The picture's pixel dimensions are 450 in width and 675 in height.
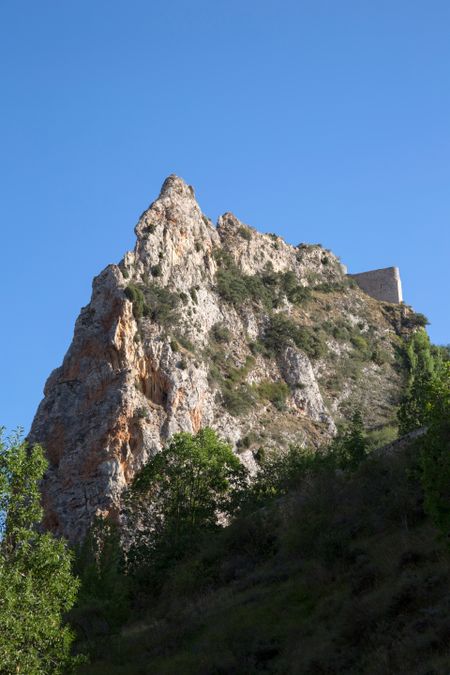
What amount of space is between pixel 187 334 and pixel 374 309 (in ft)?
99.2

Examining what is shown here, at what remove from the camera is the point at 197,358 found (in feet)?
212

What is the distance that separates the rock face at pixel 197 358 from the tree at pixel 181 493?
5.07m

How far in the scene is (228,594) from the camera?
3266cm

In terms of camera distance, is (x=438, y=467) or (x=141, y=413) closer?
(x=438, y=467)

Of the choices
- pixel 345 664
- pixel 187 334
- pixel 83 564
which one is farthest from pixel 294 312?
pixel 345 664

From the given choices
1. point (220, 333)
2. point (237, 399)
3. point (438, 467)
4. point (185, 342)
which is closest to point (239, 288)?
point (220, 333)

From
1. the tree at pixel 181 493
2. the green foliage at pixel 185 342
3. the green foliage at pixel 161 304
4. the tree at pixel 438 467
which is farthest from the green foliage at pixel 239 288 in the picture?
the tree at pixel 438 467

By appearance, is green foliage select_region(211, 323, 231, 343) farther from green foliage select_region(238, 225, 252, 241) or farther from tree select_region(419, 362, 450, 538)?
tree select_region(419, 362, 450, 538)

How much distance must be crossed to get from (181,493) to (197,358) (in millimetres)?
19364

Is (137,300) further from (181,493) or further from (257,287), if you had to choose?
(181,493)

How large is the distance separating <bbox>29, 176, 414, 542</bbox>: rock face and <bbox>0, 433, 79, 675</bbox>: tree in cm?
3118

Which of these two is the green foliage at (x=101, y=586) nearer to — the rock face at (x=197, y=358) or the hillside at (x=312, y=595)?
the hillside at (x=312, y=595)

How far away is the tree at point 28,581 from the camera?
19.5 meters

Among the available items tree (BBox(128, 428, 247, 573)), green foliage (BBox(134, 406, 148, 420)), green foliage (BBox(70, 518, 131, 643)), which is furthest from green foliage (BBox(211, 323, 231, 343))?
green foliage (BBox(70, 518, 131, 643))
